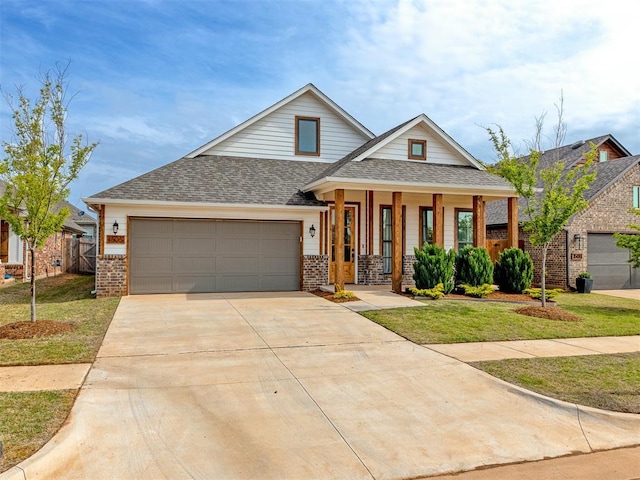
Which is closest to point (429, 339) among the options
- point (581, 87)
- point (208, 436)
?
point (208, 436)

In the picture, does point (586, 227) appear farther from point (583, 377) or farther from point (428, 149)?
A: point (583, 377)

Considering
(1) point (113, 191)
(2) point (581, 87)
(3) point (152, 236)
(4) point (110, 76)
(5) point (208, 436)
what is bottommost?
(5) point (208, 436)

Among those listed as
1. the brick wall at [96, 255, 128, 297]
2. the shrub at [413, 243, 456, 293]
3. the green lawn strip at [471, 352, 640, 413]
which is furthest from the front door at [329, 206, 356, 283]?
the green lawn strip at [471, 352, 640, 413]

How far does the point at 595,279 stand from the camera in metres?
18.0

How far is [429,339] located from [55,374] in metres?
5.73

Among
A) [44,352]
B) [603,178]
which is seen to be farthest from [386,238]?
[44,352]

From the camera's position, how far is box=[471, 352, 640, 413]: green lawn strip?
17.4 feet

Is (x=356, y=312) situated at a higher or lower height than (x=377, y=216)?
lower

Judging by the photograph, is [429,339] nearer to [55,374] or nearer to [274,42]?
[55,374]

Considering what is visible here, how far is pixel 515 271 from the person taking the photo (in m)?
13.7

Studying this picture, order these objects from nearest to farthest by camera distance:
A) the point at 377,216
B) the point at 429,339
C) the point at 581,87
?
the point at 429,339, the point at 581,87, the point at 377,216

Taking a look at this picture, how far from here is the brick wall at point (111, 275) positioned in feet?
42.4

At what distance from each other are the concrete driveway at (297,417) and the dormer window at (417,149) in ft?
29.9

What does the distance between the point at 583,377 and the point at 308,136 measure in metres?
13.1
